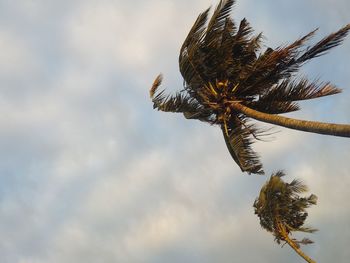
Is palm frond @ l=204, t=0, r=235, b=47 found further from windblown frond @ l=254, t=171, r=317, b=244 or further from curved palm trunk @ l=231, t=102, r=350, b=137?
windblown frond @ l=254, t=171, r=317, b=244

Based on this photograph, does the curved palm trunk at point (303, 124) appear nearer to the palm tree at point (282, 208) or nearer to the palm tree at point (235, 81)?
the palm tree at point (235, 81)

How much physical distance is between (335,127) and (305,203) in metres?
19.9

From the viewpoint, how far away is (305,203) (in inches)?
1081

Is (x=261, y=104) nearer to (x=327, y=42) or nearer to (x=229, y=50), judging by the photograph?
(x=229, y=50)

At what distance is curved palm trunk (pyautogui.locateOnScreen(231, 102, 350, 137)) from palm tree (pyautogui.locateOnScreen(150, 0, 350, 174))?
1.4 inches

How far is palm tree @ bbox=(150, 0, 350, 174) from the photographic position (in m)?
11.9

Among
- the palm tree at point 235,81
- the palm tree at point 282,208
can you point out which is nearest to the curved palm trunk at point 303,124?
the palm tree at point 235,81

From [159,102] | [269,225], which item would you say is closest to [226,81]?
[159,102]

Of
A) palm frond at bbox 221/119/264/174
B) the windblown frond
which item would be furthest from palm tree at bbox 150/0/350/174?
the windblown frond

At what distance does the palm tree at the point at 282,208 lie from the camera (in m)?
25.8

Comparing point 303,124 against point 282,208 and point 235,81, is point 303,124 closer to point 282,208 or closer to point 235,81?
point 235,81

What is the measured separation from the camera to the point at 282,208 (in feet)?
86.2

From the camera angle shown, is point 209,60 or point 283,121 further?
point 209,60

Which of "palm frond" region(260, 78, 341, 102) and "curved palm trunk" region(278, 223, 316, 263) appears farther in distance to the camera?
"curved palm trunk" region(278, 223, 316, 263)
